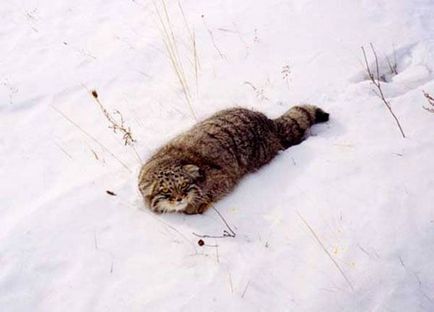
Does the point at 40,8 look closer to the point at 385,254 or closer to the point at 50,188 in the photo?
the point at 50,188

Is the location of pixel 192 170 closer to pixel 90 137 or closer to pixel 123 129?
pixel 123 129

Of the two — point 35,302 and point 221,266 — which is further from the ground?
point 35,302

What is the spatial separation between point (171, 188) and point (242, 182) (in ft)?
2.66

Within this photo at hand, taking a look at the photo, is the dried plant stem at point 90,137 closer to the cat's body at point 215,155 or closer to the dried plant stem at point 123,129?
the dried plant stem at point 123,129

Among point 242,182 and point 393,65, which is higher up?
point 393,65

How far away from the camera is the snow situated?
354cm

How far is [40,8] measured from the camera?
879cm

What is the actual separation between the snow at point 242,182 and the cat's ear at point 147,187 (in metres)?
0.15

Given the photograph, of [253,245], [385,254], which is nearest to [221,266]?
[253,245]

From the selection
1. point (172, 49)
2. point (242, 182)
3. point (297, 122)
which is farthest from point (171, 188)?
point (172, 49)

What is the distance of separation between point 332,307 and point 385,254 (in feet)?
2.03

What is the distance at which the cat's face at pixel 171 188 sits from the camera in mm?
4426

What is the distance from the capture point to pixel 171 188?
448 cm

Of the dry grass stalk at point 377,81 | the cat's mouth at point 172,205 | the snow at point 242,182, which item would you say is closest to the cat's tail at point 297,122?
the snow at point 242,182
